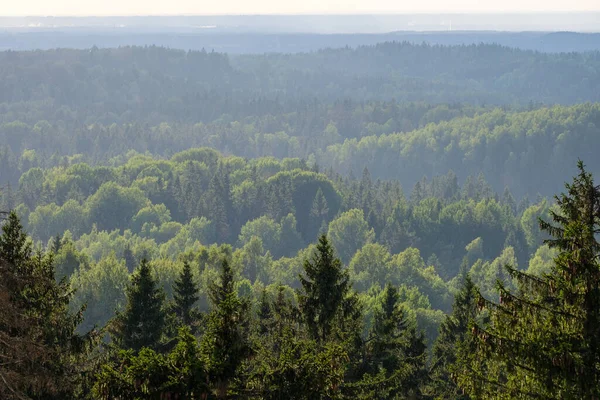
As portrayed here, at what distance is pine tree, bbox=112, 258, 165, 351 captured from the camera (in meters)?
37.7

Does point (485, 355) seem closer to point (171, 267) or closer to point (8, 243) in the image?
point (8, 243)

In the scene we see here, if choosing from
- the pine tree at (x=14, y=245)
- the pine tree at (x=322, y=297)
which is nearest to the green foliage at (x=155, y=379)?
the pine tree at (x=14, y=245)

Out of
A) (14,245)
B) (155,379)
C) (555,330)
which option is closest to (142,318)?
(14,245)

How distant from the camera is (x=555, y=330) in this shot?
17031 millimetres

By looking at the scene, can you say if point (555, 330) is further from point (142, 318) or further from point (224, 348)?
point (142, 318)

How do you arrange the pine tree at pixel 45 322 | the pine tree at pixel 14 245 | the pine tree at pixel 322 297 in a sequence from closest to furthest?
the pine tree at pixel 45 322
the pine tree at pixel 14 245
the pine tree at pixel 322 297

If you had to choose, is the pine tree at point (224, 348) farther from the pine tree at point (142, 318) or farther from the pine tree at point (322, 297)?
the pine tree at point (142, 318)

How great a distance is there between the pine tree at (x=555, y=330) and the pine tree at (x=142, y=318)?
22176 mm

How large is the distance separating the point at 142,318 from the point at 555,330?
24040 mm

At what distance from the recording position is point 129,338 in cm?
3778

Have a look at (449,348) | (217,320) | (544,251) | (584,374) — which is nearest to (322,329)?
(217,320)

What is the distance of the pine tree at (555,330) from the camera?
54.2ft

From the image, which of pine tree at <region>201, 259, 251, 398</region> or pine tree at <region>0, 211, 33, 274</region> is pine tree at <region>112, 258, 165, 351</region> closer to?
pine tree at <region>0, 211, 33, 274</region>

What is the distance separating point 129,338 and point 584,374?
24798mm
